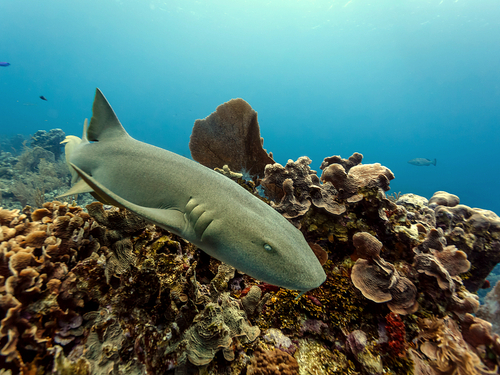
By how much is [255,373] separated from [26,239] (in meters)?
2.86

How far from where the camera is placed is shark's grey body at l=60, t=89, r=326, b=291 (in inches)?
63.8

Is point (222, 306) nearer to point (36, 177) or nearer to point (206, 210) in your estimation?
point (206, 210)

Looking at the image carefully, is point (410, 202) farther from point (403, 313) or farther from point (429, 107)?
point (429, 107)

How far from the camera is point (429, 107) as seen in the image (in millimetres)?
124312

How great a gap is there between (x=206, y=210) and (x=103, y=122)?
2171 millimetres

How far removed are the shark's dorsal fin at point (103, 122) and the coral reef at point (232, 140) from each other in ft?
7.33

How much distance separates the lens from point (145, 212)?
1667mm

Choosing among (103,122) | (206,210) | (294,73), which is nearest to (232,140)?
(103,122)

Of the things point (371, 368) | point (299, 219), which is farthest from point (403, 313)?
point (299, 219)

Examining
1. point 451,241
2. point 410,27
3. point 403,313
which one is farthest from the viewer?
point 410,27

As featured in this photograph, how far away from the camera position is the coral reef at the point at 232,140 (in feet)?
15.8

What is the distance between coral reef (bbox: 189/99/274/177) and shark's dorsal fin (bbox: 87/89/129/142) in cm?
223

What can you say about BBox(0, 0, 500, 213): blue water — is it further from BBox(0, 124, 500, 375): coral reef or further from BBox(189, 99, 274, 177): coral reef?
BBox(0, 124, 500, 375): coral reef

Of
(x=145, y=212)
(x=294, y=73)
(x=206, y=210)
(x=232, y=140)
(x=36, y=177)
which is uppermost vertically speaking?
(x=294, y=73)
